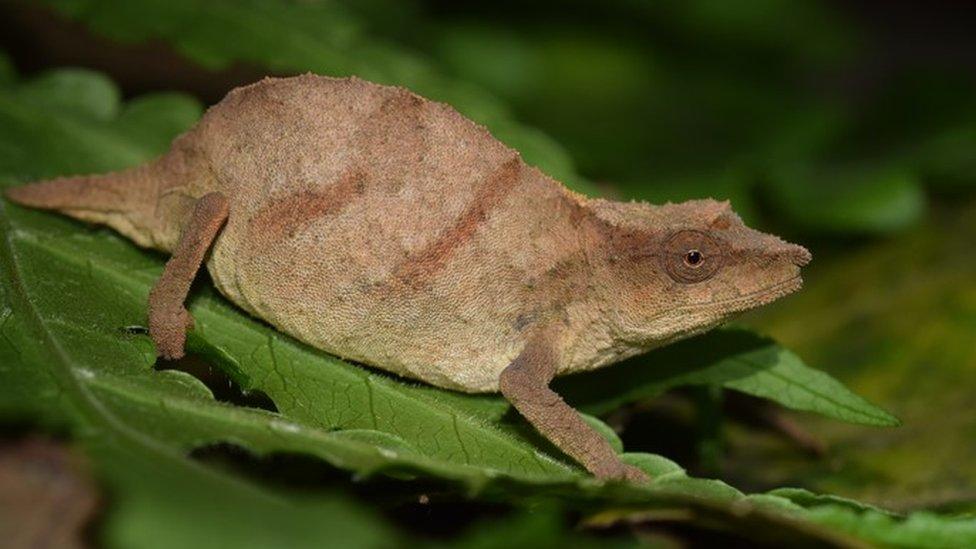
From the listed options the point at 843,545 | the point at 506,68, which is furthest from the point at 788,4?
the point at 843,545

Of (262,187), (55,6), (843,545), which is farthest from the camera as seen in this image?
(55,6)

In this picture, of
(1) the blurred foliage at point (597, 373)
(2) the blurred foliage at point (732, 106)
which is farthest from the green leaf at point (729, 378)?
(2) the blurred foliage at point (732, 106)

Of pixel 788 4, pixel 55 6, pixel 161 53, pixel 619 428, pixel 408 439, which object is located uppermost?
pixel 788 4

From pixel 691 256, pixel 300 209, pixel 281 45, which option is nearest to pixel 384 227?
pixel 300 209

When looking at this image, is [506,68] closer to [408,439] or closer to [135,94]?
[135,94]

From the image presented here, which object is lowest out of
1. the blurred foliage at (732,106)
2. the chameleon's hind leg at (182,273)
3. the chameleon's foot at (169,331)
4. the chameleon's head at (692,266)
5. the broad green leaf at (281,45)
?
the chameleon's foot at (169,331)

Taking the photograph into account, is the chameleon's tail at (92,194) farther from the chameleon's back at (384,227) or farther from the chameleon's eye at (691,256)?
the chameleon's eye at (691,256)
